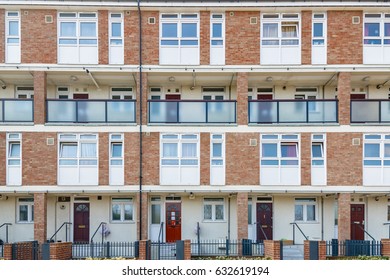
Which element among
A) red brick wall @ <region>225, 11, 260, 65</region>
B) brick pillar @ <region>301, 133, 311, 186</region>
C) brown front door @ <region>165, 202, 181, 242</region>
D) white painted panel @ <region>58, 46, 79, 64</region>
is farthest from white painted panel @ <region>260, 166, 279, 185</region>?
white painted panel @ <region>58, 46, 79, 64</region>

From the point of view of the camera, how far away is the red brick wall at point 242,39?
17.8 m

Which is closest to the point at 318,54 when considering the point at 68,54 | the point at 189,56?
Result: the point at 189,56

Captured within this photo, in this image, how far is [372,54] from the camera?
17750mm

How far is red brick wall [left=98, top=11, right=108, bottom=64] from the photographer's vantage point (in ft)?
58.0

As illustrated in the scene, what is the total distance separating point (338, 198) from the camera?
58.0 ft

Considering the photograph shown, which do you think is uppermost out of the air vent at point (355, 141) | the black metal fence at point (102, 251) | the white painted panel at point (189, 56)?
the white painted panel at point (189, 56)

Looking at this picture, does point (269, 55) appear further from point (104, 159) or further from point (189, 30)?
point (104, 159)

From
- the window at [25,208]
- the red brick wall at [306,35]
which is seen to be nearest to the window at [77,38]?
the window at [25,208]

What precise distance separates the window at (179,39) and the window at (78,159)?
4638mm

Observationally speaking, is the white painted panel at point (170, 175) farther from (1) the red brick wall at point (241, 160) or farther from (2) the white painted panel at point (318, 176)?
(2) the white painted panel at point (318, 176)

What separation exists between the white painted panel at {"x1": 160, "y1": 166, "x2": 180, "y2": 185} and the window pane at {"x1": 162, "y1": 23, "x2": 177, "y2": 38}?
5.58m

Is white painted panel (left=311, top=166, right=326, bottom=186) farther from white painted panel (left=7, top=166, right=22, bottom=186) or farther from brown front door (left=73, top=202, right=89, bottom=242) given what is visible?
white painted panel (left=7, top=166, right=22, bottom=186)

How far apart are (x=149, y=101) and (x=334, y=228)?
9.82m

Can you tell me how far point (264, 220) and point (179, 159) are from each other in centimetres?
488
